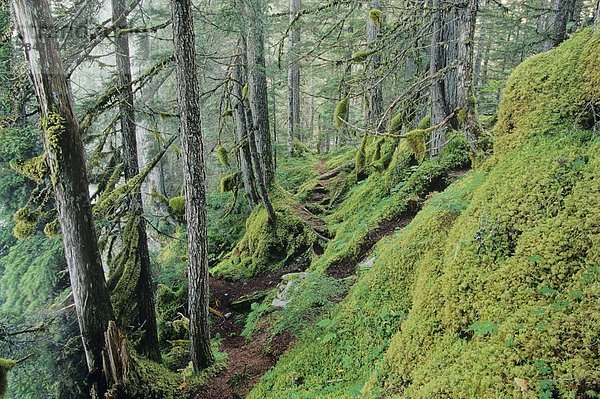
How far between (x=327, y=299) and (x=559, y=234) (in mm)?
3610

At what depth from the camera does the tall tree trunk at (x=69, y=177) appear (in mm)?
4418

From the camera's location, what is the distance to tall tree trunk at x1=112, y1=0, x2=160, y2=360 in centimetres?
645

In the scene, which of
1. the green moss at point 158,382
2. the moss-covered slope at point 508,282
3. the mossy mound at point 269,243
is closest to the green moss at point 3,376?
the green moss at point 158,382

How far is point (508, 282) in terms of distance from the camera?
291 cm

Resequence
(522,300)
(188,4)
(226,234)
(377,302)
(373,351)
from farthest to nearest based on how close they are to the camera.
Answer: (226,234) < (188,4) < (377,302) < (373,351) < (522,300)

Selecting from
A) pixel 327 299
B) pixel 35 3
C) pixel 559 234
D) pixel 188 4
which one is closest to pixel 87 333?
pixel 327 299

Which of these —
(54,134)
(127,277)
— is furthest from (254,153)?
(54,134)

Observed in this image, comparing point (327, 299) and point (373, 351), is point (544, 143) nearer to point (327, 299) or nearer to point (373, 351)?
point (373, 351)

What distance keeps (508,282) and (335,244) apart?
5703mm

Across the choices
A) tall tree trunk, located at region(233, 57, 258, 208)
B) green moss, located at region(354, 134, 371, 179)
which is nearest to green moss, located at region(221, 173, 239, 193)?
tall tree trunk, located at region(233, 57, 258, 208)

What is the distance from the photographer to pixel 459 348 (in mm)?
2908

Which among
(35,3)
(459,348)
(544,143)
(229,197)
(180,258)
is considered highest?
(35,3)

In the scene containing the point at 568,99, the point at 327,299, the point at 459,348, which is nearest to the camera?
the point at 459,348

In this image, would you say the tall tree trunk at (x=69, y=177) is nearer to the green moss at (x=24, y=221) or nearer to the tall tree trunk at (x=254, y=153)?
the green moss at (x=24, y=221)
